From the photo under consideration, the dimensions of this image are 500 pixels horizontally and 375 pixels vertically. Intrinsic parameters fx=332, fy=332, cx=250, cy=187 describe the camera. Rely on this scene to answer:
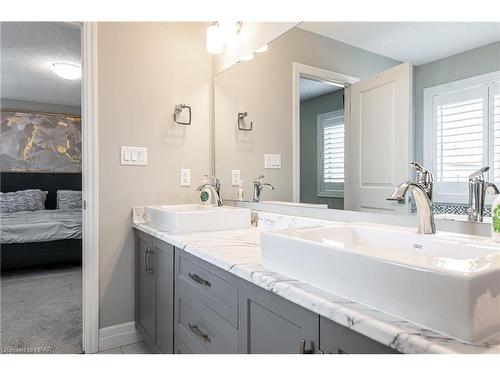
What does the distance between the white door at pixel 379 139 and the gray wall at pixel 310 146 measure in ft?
0.55

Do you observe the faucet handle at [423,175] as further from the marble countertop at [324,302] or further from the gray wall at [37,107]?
the gray wall at [37,107]

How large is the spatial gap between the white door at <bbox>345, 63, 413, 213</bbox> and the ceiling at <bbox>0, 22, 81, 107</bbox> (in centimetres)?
175

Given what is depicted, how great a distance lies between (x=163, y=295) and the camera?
1.65 metres

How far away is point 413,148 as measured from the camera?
1197 mm

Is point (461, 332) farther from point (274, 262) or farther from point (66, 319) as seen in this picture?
point (66, 319)

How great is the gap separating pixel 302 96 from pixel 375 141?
51cm

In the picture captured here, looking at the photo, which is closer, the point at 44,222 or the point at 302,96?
the point at 302,96

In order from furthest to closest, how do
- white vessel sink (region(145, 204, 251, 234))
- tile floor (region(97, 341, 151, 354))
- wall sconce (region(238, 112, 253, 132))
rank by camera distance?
1. wall sconce (region(238, 112, 253, 132))
2. tile floor (region(97, 341, 151, 354))
3. white vessel sink (region(145, 204, 251, 234))

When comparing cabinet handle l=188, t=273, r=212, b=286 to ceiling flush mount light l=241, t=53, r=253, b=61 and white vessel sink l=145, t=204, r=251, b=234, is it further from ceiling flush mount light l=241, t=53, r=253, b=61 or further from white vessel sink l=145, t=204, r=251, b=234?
ceiling flush mount light l=241, t=53, r=253, b=61

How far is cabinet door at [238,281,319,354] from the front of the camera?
2.58ft

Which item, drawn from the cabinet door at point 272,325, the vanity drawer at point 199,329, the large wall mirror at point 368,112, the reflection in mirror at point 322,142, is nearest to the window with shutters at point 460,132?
the large wall mirror at point 368,112

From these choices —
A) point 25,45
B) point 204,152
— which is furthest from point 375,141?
point 25,45

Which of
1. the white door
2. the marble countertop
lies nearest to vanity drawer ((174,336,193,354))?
the marble countertop
